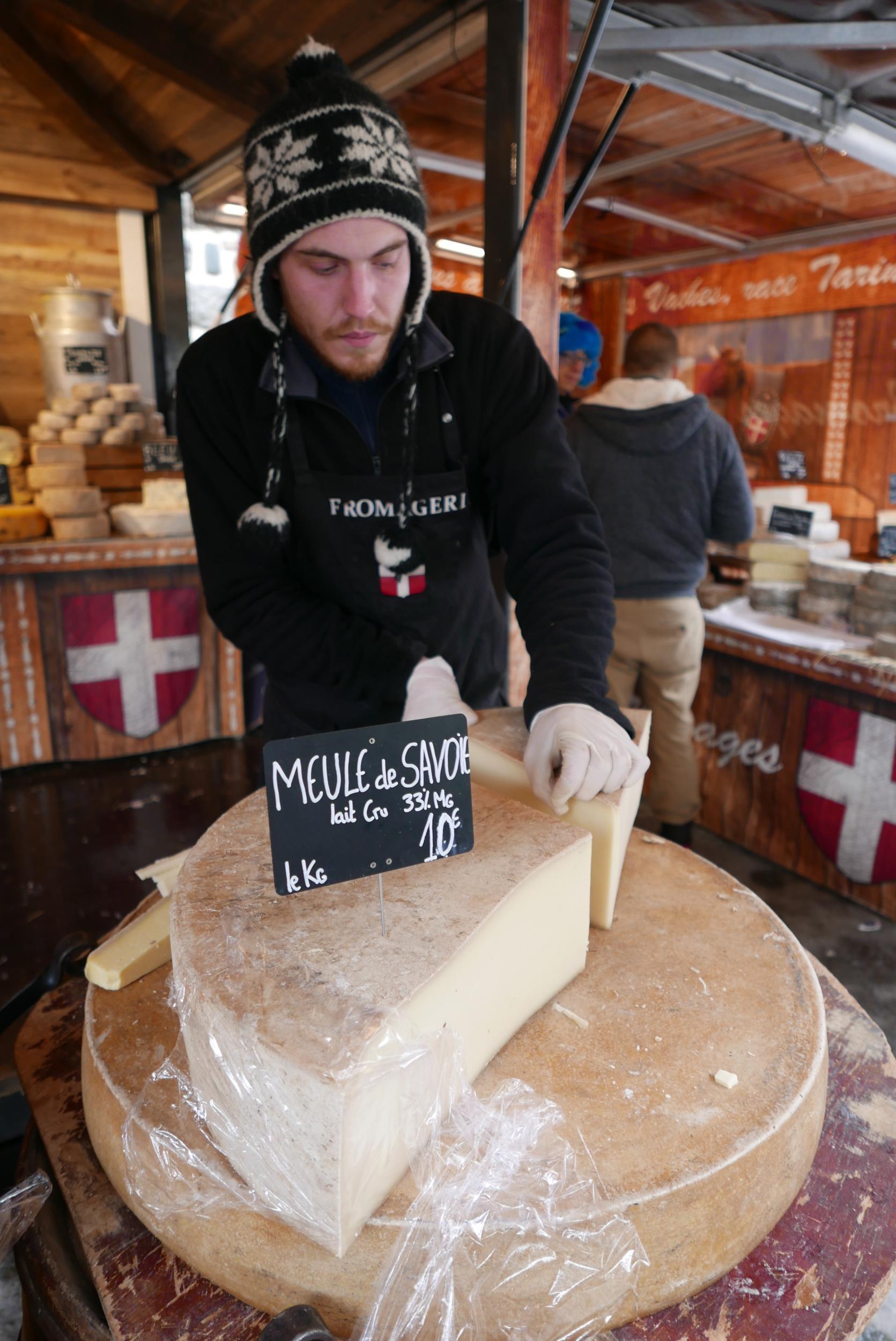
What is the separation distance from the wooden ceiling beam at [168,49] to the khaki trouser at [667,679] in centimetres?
259

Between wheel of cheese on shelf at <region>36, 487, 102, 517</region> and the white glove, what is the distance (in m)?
2.76

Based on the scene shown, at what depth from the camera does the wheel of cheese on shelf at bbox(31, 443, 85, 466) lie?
12.7ft

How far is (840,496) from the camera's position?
544 centimetres

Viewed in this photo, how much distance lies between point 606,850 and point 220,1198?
1.86 ft

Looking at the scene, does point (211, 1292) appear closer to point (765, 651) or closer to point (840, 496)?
point (765, 651)

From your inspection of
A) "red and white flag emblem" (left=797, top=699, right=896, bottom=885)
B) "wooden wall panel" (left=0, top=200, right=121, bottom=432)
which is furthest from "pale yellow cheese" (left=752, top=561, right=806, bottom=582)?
"wooden wall panel" (left=0, top=200, right=121, bottom=432)

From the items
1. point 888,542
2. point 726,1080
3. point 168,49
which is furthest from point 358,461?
point 168,49

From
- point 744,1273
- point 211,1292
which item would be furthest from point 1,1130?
point 744,1273

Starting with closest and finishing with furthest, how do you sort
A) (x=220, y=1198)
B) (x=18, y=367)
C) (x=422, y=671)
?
(x=220, y=1198) < (x=422, y=671) < (x=18, y=367)

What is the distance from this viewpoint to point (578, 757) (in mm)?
1064

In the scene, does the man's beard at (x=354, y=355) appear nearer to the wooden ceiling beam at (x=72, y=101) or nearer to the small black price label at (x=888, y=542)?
the small black price label at (x=888, y=542)

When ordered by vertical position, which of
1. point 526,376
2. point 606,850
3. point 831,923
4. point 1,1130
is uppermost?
point 526,376

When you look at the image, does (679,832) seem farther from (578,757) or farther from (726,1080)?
(726,1080)

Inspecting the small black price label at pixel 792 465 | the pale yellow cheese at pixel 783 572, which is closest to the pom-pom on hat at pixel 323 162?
the pale yellow cheese at pixel 783 572
